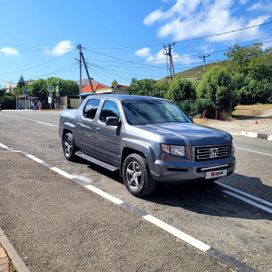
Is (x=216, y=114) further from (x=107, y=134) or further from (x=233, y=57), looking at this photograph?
(x=233, y=57)

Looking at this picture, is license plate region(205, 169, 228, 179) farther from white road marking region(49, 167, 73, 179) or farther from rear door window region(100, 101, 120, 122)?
white road marking region(49, 167, 73, 179)

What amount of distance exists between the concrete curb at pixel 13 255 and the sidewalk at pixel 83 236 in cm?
7

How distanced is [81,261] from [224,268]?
4.75 ft

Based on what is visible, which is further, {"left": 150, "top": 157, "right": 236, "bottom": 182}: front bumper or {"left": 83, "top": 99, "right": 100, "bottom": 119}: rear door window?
{"left": 83, "top": 99, "right": 100, "bottom": 119}: rear door window

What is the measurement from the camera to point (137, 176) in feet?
19.1

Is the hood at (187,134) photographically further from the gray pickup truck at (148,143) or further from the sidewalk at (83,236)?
the sidewalk at (83,236)

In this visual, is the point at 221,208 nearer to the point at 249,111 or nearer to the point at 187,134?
the point at 187,134

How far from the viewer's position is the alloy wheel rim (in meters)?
5.75

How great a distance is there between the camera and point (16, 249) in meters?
3.85

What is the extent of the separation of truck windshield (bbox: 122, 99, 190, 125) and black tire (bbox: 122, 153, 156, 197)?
2.43 feet

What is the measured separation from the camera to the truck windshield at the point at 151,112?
6.38 meters

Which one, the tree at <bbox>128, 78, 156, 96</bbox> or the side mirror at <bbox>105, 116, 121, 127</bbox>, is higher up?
the tree at <bbox>128, 78, 156, 96</bbox>

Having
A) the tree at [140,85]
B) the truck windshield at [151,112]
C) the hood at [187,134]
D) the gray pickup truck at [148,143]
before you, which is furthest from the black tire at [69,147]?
the tree at [140,85]

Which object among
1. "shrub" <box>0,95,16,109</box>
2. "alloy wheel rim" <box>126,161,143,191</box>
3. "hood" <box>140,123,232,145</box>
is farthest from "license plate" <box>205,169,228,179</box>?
"shrub" <box>0,95,16,109</box>
